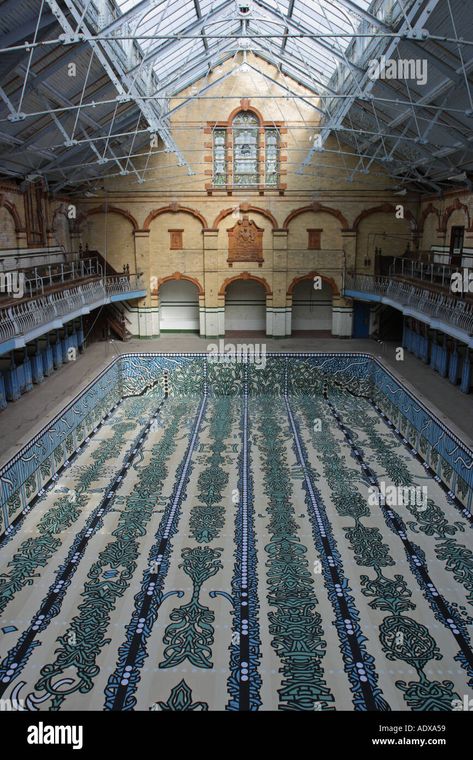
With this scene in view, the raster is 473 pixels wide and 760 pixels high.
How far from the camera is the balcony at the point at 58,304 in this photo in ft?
42.4

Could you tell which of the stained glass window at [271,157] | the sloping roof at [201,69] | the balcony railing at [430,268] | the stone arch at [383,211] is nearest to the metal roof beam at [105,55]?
the sloping roof at [201,69]

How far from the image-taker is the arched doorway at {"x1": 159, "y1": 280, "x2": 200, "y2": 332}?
25.5 meters

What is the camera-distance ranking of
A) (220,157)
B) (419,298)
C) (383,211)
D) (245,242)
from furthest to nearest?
(245,242) → (383,211) → (220,157) → (419,298)

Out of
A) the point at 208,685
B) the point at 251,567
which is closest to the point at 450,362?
the point at 251,567

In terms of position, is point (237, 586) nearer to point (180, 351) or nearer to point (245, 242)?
point (180, 351)

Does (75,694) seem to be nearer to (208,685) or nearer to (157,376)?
(208,685)

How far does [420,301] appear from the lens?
55.6 ft

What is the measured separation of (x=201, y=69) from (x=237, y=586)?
18.6m

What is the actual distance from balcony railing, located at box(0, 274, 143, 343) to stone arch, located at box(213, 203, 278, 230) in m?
3.80

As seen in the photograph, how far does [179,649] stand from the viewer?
7270 mm

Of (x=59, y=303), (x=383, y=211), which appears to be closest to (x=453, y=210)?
(x=383, y=211)

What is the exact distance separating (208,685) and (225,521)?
3.87 meters

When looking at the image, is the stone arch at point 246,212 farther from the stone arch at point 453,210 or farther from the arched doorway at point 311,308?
the stone arch at point 453,210

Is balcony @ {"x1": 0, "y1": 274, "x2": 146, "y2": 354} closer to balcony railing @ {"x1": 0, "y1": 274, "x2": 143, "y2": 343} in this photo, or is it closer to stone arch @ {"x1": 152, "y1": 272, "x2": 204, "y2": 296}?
balcony railing @ {"x1": 0, "y1": 274, "x2": 143, "y2": 343}
